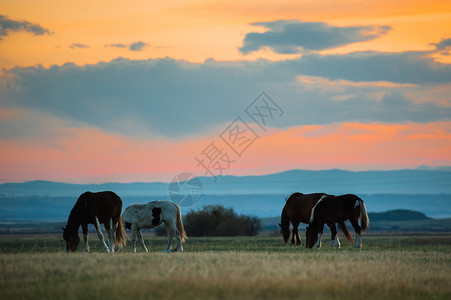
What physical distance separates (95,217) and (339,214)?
32.7 feet

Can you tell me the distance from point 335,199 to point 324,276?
40.5 ft

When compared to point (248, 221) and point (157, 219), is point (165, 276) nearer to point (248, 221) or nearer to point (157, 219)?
→ point (157, 219)

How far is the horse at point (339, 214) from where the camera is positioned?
26998 mm

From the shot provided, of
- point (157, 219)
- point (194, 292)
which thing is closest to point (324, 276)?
point (194, 292)

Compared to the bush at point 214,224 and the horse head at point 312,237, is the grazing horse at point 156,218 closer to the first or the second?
the horse head at point 312,237

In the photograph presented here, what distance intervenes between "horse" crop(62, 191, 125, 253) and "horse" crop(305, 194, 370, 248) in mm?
8085

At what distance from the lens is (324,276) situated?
15.4 metres

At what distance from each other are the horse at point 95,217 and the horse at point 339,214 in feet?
26.5

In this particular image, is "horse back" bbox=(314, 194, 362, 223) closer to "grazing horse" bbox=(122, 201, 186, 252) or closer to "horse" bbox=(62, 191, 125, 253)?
"grazing horse" bbox=(122, 201, 186, 252)

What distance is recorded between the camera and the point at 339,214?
27.2 meters

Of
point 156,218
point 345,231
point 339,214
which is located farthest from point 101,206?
point 345,231

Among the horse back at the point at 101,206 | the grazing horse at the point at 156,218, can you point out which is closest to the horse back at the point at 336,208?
the grazing horse at the point at 156,218

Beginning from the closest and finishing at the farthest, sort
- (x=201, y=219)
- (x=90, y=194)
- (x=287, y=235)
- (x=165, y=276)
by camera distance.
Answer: (x=165, y=276) < (x=90, y=194) < (x=287, y=235) < (x=201, y=219)

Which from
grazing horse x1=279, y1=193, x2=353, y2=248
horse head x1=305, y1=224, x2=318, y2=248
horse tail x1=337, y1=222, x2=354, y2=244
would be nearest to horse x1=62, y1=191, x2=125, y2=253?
horse head x1=305, y1=224, x2=318, y2=248
